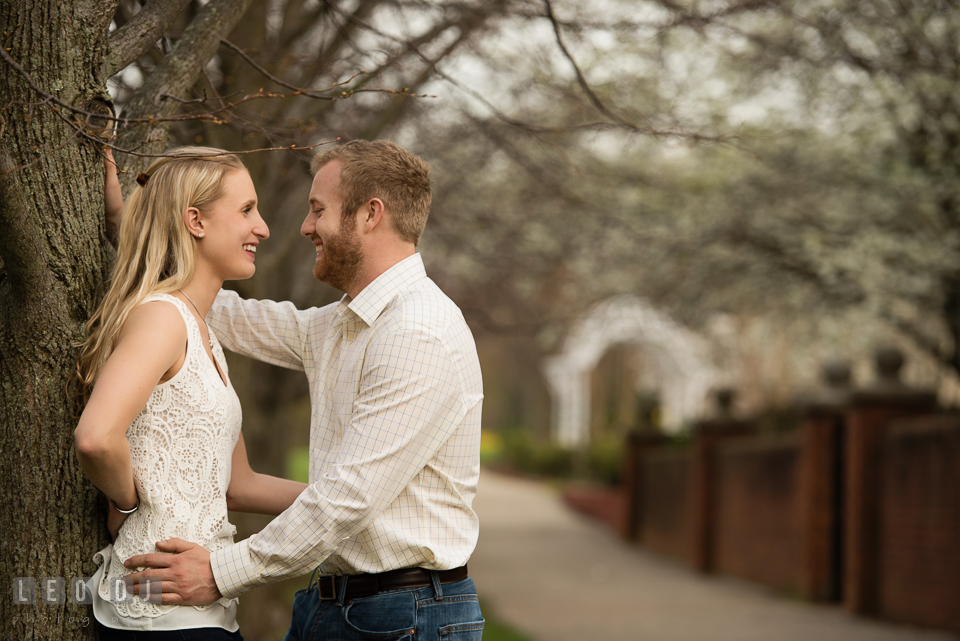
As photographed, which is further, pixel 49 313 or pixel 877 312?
pixel 877 312

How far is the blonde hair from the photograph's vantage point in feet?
8.02

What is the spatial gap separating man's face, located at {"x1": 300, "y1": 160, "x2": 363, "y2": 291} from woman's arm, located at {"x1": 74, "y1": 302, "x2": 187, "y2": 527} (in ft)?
1.51

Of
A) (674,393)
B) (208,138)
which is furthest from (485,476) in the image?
(208,138)

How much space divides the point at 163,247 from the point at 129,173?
1.64 feet

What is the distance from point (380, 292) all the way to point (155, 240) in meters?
0.60

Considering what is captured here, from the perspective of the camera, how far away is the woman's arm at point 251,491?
2797 mm

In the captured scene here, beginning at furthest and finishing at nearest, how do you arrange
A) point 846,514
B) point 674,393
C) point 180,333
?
point 674,393
point 846,514
point 180,333

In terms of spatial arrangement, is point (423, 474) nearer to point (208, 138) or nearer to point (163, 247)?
point (163, 247)

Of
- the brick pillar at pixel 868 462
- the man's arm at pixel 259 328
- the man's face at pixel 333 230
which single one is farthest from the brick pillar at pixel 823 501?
the man's face at pixel 333 230

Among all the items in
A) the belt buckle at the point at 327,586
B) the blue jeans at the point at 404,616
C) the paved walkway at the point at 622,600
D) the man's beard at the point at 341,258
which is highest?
the man's beard at the point at 341,258

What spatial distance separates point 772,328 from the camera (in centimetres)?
1429

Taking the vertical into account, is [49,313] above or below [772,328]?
below

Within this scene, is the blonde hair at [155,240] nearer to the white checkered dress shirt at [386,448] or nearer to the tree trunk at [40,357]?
the tree trunk at [40,357]

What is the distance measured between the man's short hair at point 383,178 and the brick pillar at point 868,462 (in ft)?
25.1
